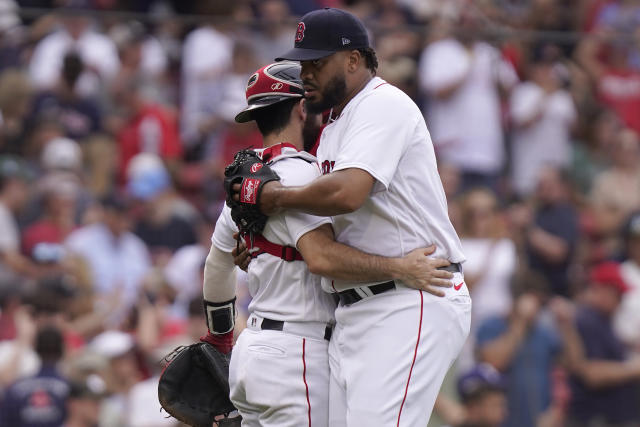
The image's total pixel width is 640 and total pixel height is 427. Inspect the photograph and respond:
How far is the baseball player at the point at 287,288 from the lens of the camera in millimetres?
5148

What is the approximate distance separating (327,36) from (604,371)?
544 centimetres

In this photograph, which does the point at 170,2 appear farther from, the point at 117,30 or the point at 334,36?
the point at 334,36

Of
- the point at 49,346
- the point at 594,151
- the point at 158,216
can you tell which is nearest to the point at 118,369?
the point at 49,346

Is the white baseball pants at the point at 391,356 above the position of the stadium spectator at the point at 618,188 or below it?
above

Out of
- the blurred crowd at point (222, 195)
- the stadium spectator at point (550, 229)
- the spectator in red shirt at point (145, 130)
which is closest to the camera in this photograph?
the blurred crowd at point (222, 195)

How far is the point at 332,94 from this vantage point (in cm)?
525

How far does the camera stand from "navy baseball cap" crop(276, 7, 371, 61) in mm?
5168

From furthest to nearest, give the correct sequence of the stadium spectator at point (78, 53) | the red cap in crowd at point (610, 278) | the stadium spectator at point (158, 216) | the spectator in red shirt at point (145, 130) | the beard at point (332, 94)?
the spectator in red shirt at point (145, 130)
the stadium spectator at point (78, 53)
the stadium spectator at point (158, 216)
the red cap in crowd at point (610, 278)
the beard at point (332, 94)

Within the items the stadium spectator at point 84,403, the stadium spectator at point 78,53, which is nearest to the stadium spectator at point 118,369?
the stadium spectator at point 84,403

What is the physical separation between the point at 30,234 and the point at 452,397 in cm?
374

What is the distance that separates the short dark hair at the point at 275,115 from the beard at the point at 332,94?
13 centimetres

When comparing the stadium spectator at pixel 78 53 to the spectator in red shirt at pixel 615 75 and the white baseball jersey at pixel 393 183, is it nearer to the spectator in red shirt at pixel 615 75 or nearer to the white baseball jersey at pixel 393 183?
the spectator in red shirt at pixel 615 75

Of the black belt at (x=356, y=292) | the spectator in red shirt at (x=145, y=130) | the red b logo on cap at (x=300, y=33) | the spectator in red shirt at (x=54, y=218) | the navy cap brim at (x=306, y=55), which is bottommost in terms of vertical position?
the spectator in red shirt at (x=54, y=218)

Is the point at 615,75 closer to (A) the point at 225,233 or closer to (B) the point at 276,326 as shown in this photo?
(A) the point at 225,233
